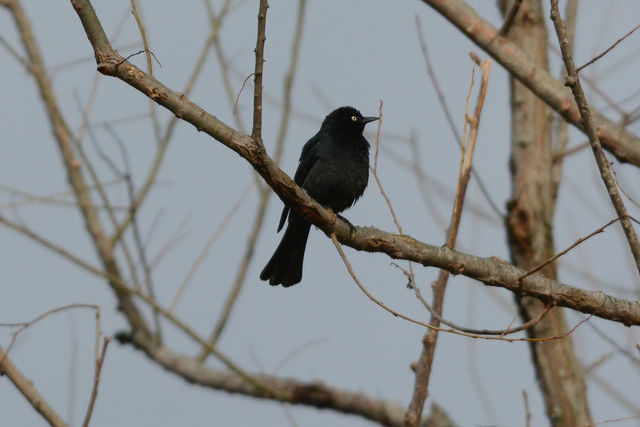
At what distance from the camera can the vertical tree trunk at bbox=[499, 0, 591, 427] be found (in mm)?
6023

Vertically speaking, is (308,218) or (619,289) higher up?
(619,289)

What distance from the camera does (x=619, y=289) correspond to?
18.5ft

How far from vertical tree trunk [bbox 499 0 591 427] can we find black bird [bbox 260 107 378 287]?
1.32 meters

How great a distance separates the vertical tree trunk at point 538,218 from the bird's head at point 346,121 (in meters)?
1.20

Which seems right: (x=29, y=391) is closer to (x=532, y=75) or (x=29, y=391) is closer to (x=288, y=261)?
(x=288, y=261)

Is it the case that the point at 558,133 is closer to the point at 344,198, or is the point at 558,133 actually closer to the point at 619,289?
the point at 619,289

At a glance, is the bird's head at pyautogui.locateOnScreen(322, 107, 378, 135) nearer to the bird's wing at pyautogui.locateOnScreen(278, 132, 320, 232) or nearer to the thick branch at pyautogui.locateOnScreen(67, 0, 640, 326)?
the bird's wing at pyautogui.locateOnScreen(278, 132, 320, 232)

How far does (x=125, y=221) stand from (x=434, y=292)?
3.66m

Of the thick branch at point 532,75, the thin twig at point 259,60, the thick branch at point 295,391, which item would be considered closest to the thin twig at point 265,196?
the thick branch at point 295,391

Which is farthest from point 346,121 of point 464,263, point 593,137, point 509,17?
point 593,137

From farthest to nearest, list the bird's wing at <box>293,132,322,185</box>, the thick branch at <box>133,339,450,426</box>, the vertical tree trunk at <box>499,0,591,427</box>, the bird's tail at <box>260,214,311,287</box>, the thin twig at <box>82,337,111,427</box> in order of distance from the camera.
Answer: the thick branch at <box>133,339,450,426</box>, the vertical tree trunk at <box>499,0,591,427</box>, the bird's wing at <box>293,132,322,185</box>, the bird's tail at <box>260,214,311,287</box>, the thin twig at <box>82,337,111,427</box>

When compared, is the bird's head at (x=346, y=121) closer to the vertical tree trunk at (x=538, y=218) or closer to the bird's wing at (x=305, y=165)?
the bird's wing at (x=305, y=165)

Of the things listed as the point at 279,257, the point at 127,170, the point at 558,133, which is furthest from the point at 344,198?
the point at 558,133

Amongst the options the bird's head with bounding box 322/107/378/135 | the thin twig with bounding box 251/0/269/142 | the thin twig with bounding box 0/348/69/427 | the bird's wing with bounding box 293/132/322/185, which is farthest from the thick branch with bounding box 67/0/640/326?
the bird's head with bounding box 322/107/378/135
